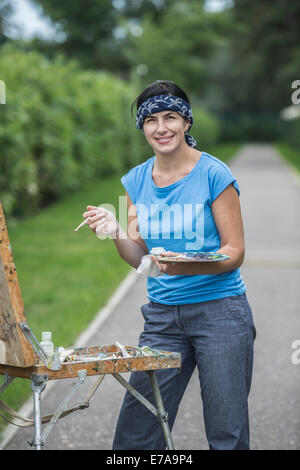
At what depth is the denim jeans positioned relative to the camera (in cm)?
263

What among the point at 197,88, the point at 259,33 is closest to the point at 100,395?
the point at 259,33

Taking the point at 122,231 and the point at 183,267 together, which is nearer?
the point at 183,267

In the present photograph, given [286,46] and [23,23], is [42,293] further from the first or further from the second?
[286,46]

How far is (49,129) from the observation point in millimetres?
12883

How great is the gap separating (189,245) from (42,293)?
4966mm

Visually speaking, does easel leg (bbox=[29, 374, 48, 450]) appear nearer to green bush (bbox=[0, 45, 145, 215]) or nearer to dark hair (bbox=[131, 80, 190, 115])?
dark hair (bbox=[131, 80, 190, 115])

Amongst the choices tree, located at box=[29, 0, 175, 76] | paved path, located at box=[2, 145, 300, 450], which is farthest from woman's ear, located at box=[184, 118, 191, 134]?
tree, located at box=[29, 0, 175, 76]

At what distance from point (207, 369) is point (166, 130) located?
96 cm

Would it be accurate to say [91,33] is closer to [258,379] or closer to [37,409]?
[258,379]

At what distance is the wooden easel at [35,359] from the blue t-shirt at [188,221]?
0.36 metres

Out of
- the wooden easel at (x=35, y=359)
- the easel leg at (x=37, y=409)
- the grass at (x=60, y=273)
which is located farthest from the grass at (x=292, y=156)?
the easel leg at (x=37, y=409)

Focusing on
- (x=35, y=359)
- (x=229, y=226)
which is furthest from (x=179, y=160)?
(x=35, y=359)

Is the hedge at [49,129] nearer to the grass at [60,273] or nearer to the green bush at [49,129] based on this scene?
the green bush at [49,129]

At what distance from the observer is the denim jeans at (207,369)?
2.63 metres
